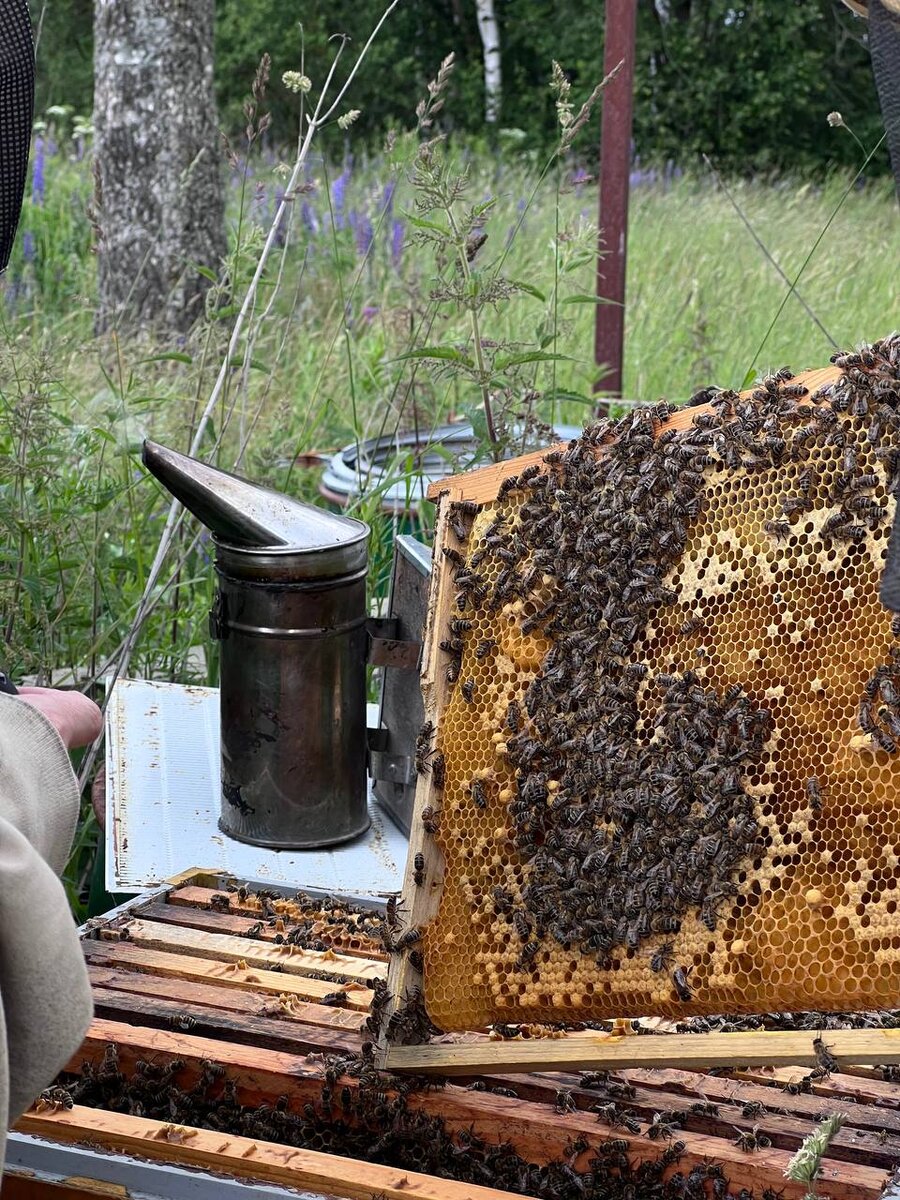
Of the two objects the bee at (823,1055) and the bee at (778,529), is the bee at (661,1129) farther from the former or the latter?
the bee at (778,529)

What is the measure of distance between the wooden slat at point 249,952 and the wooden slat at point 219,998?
4.3 inches

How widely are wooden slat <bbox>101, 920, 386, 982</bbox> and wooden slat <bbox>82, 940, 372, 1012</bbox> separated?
0.06 ft

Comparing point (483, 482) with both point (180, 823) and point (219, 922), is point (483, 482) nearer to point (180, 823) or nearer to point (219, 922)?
point (219, 922)

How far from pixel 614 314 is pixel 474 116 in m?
21.3

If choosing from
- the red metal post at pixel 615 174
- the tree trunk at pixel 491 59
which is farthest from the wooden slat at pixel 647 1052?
the tree trunk at pixel 491 59

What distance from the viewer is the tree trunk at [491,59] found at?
24.6 metres

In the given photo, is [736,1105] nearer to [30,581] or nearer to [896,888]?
[896,888]

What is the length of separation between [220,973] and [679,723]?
1.16m

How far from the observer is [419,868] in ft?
7.35

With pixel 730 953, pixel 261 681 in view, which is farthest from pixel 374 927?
pixel 730 953

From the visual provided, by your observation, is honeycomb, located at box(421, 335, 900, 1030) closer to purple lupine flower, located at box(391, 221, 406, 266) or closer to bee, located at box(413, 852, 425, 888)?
bee, located at box(413, 852, 425, 888)

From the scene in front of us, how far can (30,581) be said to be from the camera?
12.2 feet

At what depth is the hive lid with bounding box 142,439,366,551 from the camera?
2998 millimetres

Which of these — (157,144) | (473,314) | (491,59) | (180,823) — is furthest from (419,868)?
(491,59)
